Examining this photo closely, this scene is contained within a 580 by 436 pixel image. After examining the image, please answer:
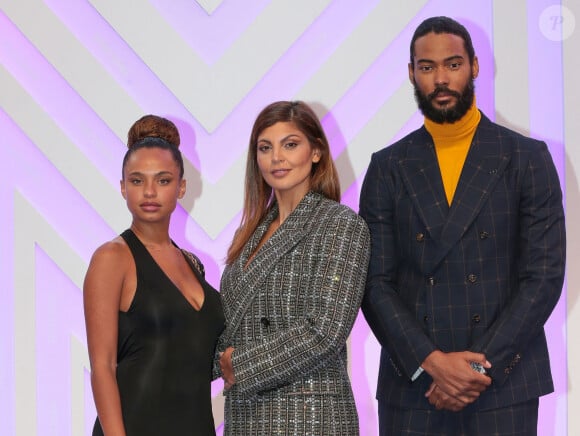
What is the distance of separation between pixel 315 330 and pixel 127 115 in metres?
1.67

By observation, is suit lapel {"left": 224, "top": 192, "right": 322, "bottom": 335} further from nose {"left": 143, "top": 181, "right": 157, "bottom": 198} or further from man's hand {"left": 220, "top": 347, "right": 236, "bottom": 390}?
nose {"left": 143, "top": 181, "right": 157, "bottom": 198}

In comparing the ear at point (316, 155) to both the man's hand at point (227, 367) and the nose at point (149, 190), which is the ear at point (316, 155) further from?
the man's hand at point (227, 367)

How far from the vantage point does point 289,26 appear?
150 inches

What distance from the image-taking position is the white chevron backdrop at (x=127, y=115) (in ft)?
12.4

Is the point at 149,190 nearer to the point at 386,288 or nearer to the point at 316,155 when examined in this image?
the point at 316,155

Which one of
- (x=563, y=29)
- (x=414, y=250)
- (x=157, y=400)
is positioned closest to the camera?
(x=157, y=400)

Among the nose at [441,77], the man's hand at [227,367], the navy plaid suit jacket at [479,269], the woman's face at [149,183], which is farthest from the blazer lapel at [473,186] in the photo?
the woman's face at [149,183]

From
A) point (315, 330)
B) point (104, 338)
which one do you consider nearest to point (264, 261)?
point (315, 330)

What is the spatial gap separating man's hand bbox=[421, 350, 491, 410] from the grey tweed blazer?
0.25 metres

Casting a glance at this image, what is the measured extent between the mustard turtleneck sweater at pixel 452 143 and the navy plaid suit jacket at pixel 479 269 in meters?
0.03

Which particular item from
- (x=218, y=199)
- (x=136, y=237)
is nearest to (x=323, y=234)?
(x=136, y=237)

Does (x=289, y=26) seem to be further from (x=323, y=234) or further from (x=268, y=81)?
(x=323, y=234)

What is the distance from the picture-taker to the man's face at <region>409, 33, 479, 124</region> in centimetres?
279

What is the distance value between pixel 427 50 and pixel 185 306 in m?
1.05
